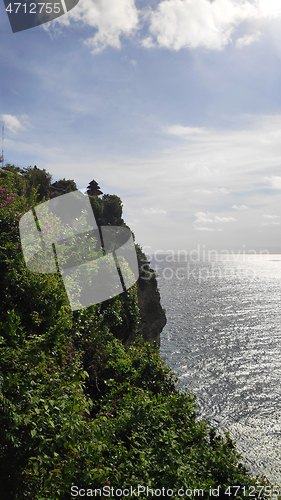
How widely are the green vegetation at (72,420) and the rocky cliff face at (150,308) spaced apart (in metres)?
18.0

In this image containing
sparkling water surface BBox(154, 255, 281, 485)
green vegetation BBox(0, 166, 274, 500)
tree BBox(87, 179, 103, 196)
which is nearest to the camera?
green vegetation BBox(0, 166, 274, 500)

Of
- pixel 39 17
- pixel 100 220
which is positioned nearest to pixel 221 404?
pixel 100 220

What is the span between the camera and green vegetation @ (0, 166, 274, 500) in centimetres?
414

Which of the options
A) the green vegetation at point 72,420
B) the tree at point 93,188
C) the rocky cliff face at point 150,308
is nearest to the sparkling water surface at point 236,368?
the rocky cliff face at point 150,308

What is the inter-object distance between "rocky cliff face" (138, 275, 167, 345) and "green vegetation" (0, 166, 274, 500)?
59.0 feet

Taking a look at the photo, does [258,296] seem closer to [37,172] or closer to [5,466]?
[37,172]

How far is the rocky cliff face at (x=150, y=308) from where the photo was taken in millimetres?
27750

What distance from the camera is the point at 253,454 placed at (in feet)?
90.8

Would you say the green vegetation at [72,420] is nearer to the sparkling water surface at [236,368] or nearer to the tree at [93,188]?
the sparkling water surface at [236,368]

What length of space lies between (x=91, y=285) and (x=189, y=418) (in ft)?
21.9

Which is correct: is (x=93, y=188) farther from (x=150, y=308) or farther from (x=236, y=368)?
(x=236, y=368)

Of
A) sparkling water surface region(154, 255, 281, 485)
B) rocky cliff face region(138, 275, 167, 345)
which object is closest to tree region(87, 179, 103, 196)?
rocky cliff face region(138, 275, 167, 345)

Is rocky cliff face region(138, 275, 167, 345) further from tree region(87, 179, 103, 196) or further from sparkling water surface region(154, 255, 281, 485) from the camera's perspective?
tree region(87, 179, 103, 196)

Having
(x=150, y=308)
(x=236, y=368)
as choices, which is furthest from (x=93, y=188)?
(x=236, y=368)
